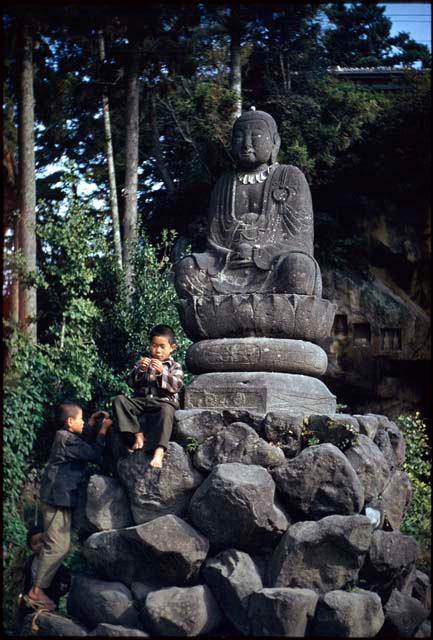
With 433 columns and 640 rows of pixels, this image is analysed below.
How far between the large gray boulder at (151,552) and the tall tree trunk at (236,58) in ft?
34.7

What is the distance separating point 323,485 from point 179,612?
134cm

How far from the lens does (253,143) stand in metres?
8.70

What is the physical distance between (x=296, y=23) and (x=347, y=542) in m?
13.4

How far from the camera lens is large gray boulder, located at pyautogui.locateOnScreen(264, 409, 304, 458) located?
23.1 ft

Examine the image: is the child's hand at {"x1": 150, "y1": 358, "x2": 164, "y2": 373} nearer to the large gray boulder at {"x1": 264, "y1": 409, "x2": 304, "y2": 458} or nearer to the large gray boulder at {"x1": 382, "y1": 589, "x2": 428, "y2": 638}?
the large gray boulder at {"x1": 264, "y1": 409, "x2": 304, "y2": 458}

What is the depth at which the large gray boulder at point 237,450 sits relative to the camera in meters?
6.91

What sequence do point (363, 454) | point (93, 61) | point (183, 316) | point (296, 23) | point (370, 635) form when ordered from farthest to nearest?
point (296, 23) < point (93, 61) < point (183, 316) < point (363, 454) < point (370, 635)

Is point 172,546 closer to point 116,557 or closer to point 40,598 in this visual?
point 116,557

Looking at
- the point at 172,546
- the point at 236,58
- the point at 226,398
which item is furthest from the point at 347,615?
the point at 236,58

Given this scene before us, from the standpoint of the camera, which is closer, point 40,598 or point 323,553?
point 323,553

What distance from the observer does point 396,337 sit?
18.8m

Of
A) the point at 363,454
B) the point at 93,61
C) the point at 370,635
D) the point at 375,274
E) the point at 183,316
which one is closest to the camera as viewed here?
the point at 370,635

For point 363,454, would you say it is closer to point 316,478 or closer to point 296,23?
point 316,478

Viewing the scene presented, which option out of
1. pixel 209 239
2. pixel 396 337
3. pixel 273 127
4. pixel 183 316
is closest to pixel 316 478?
pixel 183 316
